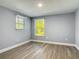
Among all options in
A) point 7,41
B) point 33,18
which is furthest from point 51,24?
point 7,41

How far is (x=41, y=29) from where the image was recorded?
5289 mm

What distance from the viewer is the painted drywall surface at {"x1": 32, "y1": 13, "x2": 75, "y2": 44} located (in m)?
4.12

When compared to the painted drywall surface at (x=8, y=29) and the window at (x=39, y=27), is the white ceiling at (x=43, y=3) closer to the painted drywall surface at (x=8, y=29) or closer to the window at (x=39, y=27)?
the painted drywall surface at (x=8, y=29)

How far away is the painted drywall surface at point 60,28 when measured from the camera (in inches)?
162

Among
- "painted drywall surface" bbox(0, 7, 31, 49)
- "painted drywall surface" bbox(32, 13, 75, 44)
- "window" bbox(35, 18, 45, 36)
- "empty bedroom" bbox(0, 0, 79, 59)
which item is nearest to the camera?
"empty bedroom" bbox(0, 0, 79, 59)

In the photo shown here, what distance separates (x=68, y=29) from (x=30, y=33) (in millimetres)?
3334

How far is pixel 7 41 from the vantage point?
324cm

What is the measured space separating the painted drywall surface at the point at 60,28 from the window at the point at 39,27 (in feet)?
1.37

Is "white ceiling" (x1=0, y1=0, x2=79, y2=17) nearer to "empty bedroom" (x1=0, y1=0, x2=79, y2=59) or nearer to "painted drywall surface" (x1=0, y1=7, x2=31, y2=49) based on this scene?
"empty bedroom" (x1=0, y1=0, x2=79, y2=59)

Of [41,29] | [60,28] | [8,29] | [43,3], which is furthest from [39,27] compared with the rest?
[43,3]

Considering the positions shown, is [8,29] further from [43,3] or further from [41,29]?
[41,29]

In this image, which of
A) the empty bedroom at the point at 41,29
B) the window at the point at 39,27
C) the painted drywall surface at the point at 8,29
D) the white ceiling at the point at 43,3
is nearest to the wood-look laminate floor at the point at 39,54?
the empty bedroom at the point at 41,29

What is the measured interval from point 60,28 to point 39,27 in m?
1.91

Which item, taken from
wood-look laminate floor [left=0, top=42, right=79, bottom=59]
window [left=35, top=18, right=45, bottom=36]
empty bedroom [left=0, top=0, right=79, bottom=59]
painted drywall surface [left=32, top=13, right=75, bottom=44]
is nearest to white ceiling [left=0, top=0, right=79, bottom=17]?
empty bedroom [left=0, top=0, right=79, bottom=59]
